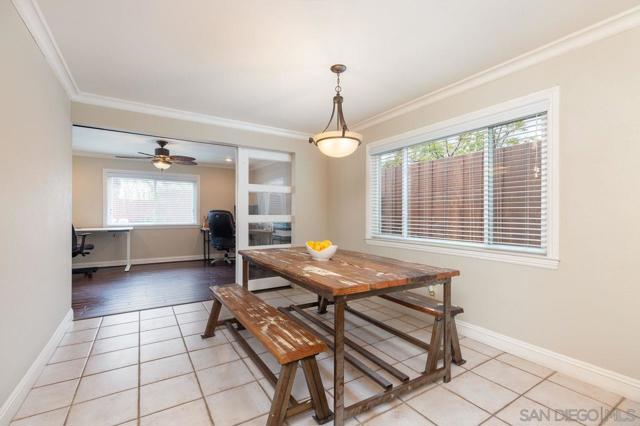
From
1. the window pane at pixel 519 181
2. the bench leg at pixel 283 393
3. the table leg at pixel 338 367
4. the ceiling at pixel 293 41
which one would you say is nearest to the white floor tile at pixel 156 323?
the bench leg at pixel 283 393

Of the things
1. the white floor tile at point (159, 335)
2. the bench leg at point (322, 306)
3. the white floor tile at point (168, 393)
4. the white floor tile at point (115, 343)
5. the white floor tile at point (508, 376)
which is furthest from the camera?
the bench leg at point (322, 306)

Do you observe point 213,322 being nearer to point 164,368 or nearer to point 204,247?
point 164,368

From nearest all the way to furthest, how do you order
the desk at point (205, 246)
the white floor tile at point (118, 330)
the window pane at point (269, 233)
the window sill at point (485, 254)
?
the window sill at point (485, 254)
the white floor tile at point (118, 330)
the window pane at point (269, 233)
the desk at point (205, 246)

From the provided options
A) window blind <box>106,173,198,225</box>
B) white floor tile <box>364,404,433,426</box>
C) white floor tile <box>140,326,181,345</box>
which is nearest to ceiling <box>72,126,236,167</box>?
window blind <box>106,173,198,225</box>

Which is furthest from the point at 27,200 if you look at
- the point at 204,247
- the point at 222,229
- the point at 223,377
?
the point at 204,247

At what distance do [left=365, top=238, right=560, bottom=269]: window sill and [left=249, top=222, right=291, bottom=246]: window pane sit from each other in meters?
1.59

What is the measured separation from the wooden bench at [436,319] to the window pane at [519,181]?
2.65 ft

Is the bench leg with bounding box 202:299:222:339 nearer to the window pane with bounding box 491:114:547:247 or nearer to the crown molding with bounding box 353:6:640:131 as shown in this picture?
the window pane with bounding box 491:114:547:247

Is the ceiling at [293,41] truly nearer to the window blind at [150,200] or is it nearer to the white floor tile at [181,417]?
the white floor tile at [181,417]

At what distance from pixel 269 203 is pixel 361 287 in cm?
297

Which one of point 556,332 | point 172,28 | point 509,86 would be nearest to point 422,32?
point 509,86

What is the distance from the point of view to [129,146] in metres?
5.05

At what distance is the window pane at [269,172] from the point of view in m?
4.12

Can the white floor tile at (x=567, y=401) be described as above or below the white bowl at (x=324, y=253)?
below
